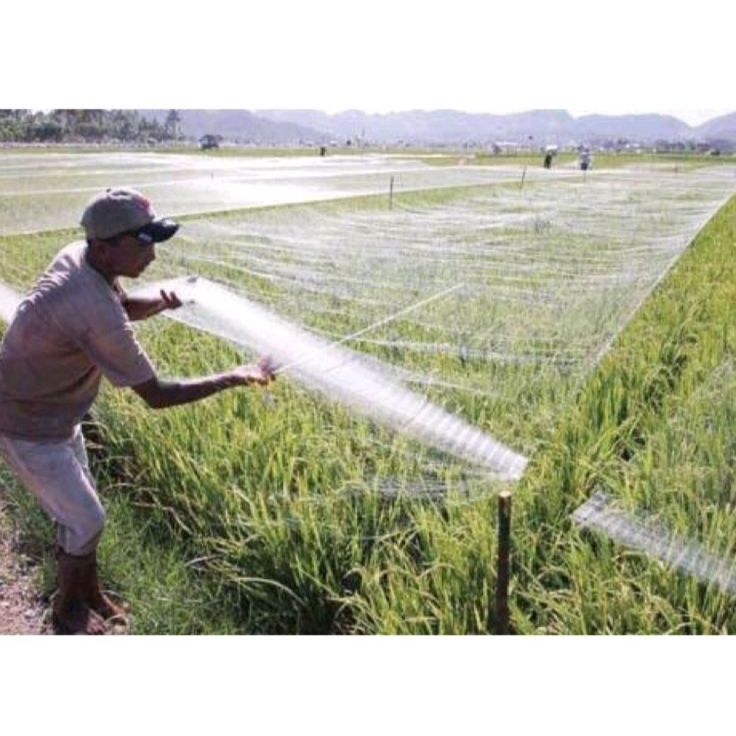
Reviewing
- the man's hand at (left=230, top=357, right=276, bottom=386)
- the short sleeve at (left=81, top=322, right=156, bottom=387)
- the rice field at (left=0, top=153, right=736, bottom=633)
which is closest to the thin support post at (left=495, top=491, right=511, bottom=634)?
the rice field at (left=0, top=153, right=736, bottom=633)

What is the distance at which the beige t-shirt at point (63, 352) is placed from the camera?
1.42 meters

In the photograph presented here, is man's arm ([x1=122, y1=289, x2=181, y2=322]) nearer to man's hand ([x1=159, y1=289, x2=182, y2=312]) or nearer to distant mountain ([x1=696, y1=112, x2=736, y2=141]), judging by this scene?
man's hand ([x1=159, y1=289, x2=182, y2=312])

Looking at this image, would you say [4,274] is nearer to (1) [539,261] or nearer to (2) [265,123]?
(2) [265,123]

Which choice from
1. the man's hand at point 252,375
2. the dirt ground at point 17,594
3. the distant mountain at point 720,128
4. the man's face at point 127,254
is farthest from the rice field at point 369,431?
the distant mountain at point 720,128

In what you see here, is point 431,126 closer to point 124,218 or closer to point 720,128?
point 720,128

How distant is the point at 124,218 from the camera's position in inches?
53.6

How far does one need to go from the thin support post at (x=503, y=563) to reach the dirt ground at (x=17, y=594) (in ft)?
3.41

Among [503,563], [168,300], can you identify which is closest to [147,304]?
[168,300]

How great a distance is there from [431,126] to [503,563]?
37.1 inches

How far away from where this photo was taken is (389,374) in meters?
1.74

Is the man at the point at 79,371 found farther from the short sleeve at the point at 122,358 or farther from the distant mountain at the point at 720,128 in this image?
the distant mountain at the point at 720,128

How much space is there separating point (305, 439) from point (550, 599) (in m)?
0.68

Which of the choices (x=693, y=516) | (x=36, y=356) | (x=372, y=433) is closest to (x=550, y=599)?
(x=693, y=516)
